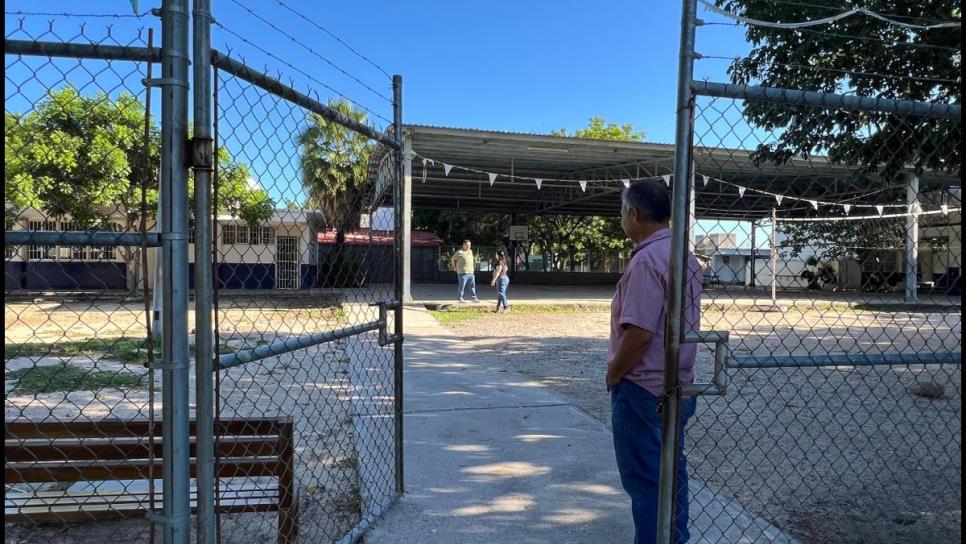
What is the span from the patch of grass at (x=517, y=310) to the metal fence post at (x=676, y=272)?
1153 cm

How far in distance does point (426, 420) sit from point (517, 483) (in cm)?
169

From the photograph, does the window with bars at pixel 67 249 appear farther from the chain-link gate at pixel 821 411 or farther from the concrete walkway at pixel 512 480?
the chain-link gate at pixel 821 411

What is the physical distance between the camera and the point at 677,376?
228 centimetres

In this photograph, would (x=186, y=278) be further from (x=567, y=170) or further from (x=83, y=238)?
(x=567, y=170)

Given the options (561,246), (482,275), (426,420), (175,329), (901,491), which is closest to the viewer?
(175,329)

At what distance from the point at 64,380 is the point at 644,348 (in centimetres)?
753

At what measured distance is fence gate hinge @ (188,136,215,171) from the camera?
1859 millimetres

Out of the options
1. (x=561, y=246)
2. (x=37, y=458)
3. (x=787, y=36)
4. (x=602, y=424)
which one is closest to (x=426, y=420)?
(x=602, y=424)

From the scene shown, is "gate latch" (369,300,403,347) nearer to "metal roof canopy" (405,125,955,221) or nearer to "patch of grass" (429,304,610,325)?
"patch of grass" (429,304,610,325)

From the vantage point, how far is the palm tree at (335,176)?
3008mm

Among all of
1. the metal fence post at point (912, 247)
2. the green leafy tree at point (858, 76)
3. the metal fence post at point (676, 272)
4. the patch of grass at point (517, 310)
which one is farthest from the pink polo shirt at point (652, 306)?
the patch of grass at point (517, 310)

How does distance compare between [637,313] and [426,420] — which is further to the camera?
[426,420]

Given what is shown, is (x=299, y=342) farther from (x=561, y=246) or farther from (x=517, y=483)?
(x=561, y=246)

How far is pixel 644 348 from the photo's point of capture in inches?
95.7
